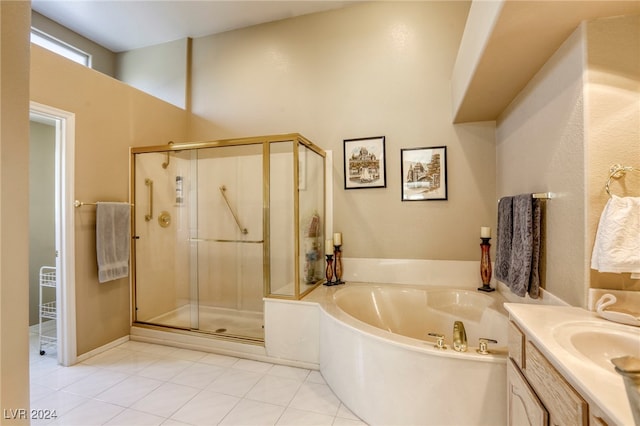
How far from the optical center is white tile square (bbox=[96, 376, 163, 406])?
195 centimetres

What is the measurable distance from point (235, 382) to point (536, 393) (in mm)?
1892

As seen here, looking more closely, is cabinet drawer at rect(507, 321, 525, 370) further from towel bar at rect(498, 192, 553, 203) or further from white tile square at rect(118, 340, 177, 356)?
white tile square at rect(118, 340, 177, 356)

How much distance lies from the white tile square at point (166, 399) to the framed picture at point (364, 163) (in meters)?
2.17

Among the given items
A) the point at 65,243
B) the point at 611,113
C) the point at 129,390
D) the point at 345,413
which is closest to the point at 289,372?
the point at 345,413

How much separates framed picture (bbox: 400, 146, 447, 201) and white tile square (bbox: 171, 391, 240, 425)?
220 centimetres

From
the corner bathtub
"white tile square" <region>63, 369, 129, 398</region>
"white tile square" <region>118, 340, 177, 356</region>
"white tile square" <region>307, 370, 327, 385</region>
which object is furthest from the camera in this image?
"white tile square" <region>118, 340, 177, 356</region>

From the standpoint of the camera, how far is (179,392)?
204 centimetres

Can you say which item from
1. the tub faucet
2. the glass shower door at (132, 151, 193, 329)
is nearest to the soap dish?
the tub faucet

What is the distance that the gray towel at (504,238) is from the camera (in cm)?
198

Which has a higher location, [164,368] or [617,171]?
[617,171]

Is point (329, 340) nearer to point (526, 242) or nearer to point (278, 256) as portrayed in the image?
point (278, 256)

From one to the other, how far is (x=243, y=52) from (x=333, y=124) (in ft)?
4.77

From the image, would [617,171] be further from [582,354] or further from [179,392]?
[179,392]

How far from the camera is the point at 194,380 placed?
2.19 m
